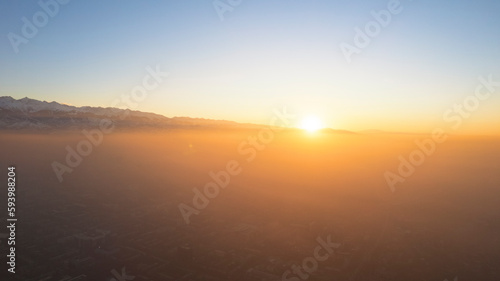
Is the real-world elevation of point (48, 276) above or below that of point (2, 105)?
below

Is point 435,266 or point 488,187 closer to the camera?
point 435,266

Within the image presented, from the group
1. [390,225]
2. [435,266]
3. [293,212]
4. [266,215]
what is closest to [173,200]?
[266,215]

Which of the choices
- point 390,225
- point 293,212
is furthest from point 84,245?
point 390,225

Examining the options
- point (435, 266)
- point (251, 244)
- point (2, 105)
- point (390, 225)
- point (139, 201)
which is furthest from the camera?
point (2, 105)

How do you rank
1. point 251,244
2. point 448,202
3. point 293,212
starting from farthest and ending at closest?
1. point 448,202
2. point 293,212
3. point 251,244

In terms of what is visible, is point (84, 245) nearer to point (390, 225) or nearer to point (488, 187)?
point (390, 225)

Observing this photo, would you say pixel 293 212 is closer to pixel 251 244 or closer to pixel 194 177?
pixel 251 244

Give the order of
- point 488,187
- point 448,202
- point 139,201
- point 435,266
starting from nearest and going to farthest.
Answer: point 435,266 < point 139,201 < point 448,202 < point 488,187

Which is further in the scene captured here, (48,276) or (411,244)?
(411,244)

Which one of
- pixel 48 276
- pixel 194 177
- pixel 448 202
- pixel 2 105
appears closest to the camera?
pixel 48 276

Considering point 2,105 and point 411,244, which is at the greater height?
point 2,105
